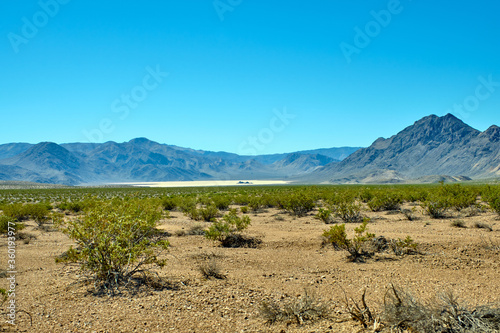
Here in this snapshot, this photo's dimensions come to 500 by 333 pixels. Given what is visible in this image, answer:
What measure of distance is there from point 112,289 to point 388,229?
1223 centimetres

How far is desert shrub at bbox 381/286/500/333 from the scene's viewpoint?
189 inches

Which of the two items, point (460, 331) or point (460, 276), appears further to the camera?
point (460, 276)

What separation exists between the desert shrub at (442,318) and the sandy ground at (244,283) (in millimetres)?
661

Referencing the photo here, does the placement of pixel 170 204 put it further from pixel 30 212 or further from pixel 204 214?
pixel 30 212

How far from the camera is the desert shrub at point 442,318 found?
4789mm

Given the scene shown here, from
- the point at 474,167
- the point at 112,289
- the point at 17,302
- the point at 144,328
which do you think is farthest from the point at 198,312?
the point at 474,167

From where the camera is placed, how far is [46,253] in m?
11.6

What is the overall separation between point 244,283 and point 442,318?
174 inches

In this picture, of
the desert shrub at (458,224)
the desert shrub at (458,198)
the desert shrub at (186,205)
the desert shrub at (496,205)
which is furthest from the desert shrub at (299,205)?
the desert shrub at (496,205)

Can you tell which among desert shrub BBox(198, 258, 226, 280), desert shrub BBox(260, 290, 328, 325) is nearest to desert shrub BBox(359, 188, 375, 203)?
desert shrub BBox(198, 258, 226, 280)

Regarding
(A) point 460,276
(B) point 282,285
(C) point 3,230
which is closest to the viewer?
(B) point 282,285

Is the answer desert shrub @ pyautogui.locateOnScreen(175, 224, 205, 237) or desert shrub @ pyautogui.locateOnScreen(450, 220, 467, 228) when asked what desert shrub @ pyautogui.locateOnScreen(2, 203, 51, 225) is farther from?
desert shrub @ pyautogui.locateOnScreen(450, 220, 467, 228)

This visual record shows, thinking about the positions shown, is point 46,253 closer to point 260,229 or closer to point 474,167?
point 260,229

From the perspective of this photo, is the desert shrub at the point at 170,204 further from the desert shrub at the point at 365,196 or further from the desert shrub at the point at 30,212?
the desert shrub at the point at 365,196
